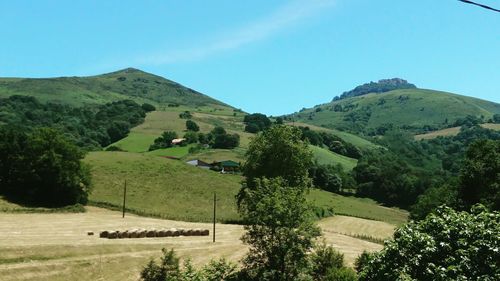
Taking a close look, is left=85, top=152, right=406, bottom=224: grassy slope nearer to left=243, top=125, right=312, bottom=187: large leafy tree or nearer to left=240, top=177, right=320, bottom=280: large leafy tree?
left=243, top=125, right=312, bottom=187: large leafy tree

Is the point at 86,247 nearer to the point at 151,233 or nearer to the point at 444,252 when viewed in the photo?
the point at 151,233

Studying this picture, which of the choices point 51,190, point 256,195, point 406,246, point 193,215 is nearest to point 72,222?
point 51,190

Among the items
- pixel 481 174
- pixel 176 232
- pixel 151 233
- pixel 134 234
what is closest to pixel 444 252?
pixel 134 234

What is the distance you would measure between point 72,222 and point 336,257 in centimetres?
4076

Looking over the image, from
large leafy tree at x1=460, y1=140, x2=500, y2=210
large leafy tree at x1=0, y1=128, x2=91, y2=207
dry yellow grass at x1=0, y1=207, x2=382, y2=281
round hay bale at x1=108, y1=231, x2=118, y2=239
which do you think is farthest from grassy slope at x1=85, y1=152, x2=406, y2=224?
large leafy tree at x1=460, y1=140, x2=500, y2=210

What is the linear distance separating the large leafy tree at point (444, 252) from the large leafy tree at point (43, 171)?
2774 inches

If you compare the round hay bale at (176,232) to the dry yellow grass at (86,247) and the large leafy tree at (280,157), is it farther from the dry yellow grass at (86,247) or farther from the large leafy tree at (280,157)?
the large leafy tree at (280,157)

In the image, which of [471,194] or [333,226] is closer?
[471,194]

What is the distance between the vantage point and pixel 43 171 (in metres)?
84.8

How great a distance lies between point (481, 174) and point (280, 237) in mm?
39957

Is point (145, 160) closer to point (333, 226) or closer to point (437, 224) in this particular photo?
point (333, 226)

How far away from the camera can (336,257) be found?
4653cm

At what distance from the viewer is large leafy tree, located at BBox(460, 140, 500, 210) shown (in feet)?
206

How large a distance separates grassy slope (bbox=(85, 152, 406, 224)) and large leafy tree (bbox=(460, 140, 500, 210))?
40068 mm
